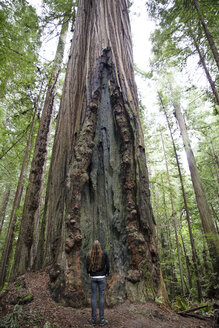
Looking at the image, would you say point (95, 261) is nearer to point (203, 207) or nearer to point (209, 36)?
point (209, 36)

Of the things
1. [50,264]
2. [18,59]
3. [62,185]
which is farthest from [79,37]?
[50,264]

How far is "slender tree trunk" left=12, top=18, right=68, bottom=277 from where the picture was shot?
5.24m

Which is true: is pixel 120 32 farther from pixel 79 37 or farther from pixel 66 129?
pixel 66 129

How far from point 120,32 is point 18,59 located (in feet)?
10.4

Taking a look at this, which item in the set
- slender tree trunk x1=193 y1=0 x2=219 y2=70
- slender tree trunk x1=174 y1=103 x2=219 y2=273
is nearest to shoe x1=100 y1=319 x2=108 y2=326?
slender tree trunk x1=193 y1=0 x2=219 y2=70

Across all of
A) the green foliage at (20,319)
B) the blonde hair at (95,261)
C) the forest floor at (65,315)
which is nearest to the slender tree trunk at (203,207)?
the forest floor at (65,315)

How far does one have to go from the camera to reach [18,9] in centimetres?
775

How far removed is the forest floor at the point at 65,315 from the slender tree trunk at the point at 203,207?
551 centimetres

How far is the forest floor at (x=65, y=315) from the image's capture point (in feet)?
8.06

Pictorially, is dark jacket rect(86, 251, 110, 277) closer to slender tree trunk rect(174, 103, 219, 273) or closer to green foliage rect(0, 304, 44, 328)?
green foliage rect(0, 304, 44, 328)

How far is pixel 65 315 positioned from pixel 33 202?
12.8ft

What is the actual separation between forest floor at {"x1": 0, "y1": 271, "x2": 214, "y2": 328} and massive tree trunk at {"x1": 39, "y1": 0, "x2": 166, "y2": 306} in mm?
185

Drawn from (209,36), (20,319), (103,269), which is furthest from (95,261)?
(209,36)

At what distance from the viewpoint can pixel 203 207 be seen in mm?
9297
